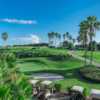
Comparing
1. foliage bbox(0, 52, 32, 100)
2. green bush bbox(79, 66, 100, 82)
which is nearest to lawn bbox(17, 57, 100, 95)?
green bush bbox(79, 66, 100, 82)

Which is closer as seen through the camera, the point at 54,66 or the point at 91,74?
the point at 91,74

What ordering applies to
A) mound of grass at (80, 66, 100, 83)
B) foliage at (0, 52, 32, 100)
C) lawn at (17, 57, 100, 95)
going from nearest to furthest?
foliage at (0, 52, 32, 100) → mound of grass at (80, 66, 100, 83) → lawn at (17, 57, 100, 95)

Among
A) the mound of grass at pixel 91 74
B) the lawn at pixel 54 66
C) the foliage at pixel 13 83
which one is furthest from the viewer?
the lawn at pixel 54 66

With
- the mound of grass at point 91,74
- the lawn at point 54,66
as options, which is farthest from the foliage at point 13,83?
the lawn at point 54,66

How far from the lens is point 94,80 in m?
42.3

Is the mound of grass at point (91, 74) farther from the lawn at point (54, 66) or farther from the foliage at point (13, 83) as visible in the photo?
the foliage at point (13, 83)

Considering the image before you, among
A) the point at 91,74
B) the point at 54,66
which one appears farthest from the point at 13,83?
the point at 54,66

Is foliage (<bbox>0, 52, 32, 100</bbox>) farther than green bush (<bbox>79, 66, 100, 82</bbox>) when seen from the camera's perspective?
No

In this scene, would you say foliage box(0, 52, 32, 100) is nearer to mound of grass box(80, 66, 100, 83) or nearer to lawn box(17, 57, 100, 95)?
mound of grass box(80, 66, 100, 83)

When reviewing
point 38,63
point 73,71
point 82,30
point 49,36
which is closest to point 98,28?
point 82,30

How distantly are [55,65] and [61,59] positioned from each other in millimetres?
7686

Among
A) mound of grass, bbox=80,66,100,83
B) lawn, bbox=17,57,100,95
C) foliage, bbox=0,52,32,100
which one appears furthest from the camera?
lawn, bbox=17,57,100,95

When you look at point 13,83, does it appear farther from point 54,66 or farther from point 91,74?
point 54,66

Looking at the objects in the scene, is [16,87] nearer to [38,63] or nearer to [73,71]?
[73,71]
